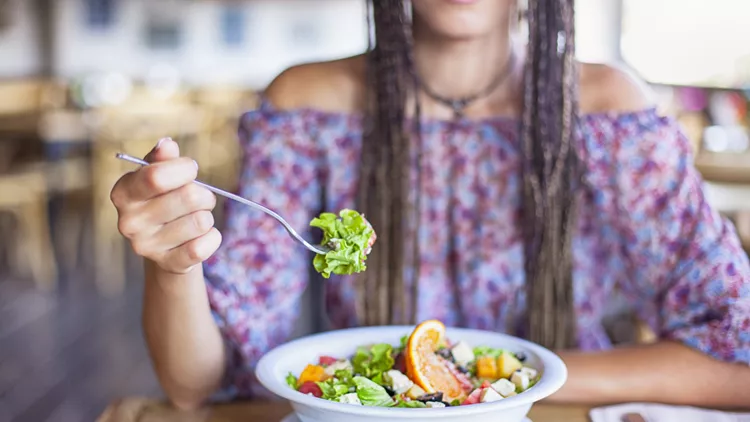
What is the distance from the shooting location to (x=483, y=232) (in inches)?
50.3

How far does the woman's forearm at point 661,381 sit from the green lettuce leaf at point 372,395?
0.27m

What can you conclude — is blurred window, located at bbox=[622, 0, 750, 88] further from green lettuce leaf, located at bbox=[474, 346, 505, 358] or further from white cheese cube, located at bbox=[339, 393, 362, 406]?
white cheese cube, located at bbox=[339, 393, 362, 406]

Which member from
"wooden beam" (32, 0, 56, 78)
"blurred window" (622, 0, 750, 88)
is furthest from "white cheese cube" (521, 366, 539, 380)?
"wooden beam" (32, 0, 56, 78)

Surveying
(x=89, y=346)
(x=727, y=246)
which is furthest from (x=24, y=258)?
(x=727, y=246)

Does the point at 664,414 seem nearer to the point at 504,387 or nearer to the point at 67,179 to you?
the point at 504,387

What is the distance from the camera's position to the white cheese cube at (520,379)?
2.79ft

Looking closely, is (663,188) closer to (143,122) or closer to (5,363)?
(5,363)

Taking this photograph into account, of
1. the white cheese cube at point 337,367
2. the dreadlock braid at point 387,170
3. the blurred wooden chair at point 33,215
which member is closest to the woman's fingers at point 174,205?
the white cheese cube at point 337,367

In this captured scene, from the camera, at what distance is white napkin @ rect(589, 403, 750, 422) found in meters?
0.92

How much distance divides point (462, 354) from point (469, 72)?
55cm

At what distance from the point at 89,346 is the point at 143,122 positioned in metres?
2.20

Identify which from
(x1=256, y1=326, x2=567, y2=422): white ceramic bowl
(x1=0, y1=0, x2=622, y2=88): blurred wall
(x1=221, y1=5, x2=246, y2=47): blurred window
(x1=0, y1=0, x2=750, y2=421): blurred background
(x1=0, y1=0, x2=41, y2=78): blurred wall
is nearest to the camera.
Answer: (x1=256, y1=326, x2=567, y2=422): white ceramic bowl

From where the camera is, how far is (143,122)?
5.34m

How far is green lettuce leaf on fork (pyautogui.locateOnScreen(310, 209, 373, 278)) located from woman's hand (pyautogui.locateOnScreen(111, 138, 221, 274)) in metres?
0.13
